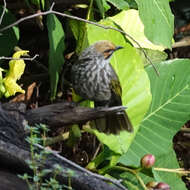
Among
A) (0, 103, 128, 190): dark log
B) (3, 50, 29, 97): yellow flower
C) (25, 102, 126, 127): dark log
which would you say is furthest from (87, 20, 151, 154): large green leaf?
(0, 103, 128, 190): dark log

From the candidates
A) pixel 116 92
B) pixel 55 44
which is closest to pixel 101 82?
pixel 116 92

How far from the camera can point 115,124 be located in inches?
112

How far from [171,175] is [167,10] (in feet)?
2.91

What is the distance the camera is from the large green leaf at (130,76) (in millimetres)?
2881

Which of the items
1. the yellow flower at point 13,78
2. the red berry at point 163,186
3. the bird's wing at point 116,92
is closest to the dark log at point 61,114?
the yellow flower at point 13,78

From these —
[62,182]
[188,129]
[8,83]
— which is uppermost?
[8,83]

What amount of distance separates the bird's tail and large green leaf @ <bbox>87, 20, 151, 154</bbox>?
0.03m

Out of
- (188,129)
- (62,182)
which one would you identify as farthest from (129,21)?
(62,182)

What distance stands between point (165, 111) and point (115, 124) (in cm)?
41

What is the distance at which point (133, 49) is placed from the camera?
2908 mm

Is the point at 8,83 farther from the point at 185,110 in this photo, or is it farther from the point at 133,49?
the point at 185,110

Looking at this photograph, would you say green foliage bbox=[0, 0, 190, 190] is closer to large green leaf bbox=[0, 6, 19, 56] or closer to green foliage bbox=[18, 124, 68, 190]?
large green leaf bbox=[0, 6, 19, 56]

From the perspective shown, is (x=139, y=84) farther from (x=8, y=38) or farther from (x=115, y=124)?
(x=8, y=38)

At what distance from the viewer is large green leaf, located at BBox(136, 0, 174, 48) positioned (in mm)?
2740
